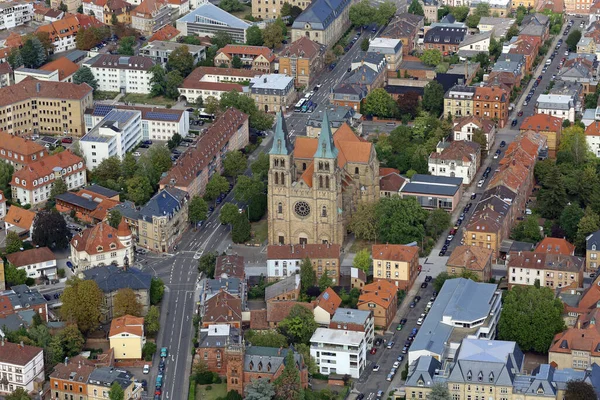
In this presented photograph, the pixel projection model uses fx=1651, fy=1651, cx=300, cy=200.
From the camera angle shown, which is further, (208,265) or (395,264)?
(208,265)

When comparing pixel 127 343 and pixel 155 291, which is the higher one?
pixel 127 343

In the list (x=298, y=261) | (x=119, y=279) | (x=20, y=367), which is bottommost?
(x=298, y=261)

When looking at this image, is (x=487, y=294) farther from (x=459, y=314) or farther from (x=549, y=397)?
(x=549, y=397)

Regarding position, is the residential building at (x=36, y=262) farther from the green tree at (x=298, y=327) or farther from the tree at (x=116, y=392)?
the green tree at (x=298, y=327)

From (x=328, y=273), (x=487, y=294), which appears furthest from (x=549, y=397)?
(x=328, y=273)

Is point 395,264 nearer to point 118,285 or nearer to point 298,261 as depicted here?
point 298,261

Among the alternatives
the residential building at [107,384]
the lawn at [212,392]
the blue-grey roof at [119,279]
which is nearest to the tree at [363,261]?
the blue-grey roof at [119,279]

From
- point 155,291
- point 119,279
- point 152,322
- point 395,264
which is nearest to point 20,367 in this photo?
point 152,322
